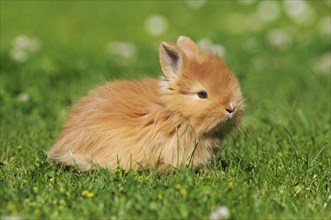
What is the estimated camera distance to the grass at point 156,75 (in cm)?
427

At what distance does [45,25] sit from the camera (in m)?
12.3

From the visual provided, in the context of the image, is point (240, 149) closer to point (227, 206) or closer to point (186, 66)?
point (186, 66)

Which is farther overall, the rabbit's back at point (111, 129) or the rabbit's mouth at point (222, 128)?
the rabbit's back at point (111, 129)

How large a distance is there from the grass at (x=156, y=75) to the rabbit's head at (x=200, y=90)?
1.13 ft

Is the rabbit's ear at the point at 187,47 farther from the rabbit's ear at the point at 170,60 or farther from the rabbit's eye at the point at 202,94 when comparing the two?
the rabbit's eye at the point at 202,94

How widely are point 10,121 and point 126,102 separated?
2.28m

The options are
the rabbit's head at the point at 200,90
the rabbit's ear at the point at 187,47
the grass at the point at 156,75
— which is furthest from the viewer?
the rabbit's ear at the point at 187,47

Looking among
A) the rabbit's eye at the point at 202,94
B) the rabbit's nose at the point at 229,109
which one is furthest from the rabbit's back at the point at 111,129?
the rabbit's nose at the point at 229,109

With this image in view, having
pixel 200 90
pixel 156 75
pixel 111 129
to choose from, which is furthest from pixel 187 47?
pixel 156 75

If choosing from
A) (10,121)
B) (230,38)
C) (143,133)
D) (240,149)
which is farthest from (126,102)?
(230,38)

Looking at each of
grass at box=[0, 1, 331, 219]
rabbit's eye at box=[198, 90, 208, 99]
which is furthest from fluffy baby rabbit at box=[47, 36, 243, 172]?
grass at box=[0, 1, 331, 219]

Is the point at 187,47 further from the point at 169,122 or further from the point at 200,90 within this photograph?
the point at 169,122

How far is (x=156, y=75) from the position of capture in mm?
8773

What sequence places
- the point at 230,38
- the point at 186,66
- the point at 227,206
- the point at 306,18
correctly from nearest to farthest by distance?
the point at 227,206 → the point at 186,66 → the point at 230,38 → the point at 306,18
